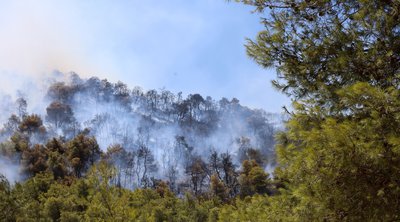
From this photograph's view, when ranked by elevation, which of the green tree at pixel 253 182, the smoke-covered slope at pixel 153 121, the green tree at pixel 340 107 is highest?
the smoke-covered slope at pixel 153 121

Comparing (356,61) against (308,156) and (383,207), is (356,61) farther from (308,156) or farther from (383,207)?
(383,207)

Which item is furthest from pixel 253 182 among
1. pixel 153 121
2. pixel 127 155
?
pixel 153 121

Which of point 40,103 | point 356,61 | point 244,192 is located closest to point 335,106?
point 356,61

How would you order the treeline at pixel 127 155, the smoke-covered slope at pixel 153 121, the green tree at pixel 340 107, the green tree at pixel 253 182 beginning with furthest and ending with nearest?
the smoke-covered slope at pixel 153 121 < the green tree at pixel 253 182 < the treeline at pixel 127 155 < the green tree at pixel 340 107

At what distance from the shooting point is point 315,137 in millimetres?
3941

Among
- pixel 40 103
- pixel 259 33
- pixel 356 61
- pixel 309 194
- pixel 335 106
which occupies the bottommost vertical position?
pixel 309 194

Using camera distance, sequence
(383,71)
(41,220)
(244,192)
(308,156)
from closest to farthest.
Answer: (308,156), (383,71), (41,220), (244,192)

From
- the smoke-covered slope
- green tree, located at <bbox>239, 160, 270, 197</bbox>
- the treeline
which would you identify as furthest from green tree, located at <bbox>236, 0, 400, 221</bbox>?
the smoke-covered slope

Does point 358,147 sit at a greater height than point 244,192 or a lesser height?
lesser

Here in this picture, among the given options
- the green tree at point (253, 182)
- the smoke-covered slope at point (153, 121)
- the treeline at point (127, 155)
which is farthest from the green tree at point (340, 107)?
the smoke-covered slope at point (153, 121)

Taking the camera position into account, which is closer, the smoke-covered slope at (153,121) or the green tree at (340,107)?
the green tree at (340,107)

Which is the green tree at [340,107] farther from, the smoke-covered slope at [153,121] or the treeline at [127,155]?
the smoke-covered slope at [153,121]

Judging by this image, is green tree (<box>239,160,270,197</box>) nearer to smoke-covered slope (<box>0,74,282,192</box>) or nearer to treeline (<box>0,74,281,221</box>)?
treeline (<box>0,74,281,221</box>)

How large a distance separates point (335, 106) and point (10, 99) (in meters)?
125
